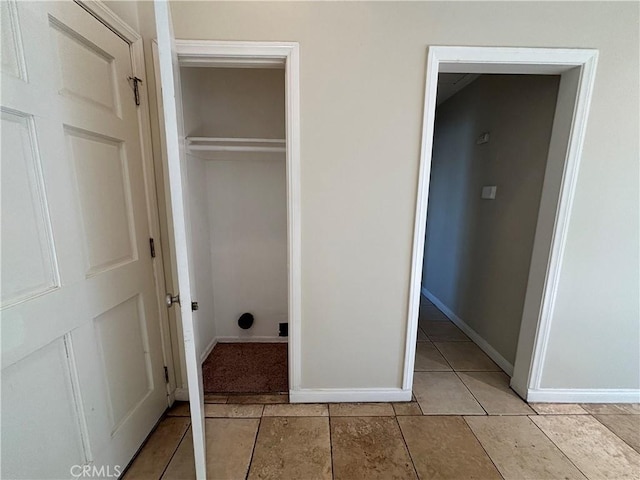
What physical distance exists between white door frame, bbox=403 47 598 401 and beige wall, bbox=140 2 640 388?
52mm

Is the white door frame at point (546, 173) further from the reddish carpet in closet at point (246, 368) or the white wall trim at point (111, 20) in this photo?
the white wall trim at point (111, 20)

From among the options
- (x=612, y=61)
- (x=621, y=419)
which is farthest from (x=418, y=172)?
(x=621, y=419)

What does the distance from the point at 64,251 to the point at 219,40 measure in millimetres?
1213

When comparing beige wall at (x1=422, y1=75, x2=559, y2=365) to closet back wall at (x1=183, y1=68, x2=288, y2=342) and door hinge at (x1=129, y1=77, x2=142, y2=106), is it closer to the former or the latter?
closet back wall at (x1=183, y1=68, x2=288, y2=342)

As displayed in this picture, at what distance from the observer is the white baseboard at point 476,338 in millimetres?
2059

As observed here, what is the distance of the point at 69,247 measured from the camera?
997 mm

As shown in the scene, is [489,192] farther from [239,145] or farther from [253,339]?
[253,339]

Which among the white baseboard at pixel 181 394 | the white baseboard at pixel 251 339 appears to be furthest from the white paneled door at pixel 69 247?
the white baseboard at pixel 251 339

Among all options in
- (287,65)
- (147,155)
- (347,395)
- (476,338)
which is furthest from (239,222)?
(476,338)

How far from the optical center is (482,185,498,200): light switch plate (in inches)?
87.4

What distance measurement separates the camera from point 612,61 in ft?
4.53

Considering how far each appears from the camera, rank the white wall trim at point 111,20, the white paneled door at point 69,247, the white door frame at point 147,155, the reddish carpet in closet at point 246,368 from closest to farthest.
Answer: the white paneled door at point 69,247 < the white wall trim at point 111,20 < the white door frame at point 147,155 < the reddish carpet in closet at point 246,368

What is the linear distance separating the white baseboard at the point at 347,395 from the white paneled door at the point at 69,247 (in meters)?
0.90

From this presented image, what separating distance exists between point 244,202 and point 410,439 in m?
2.01
